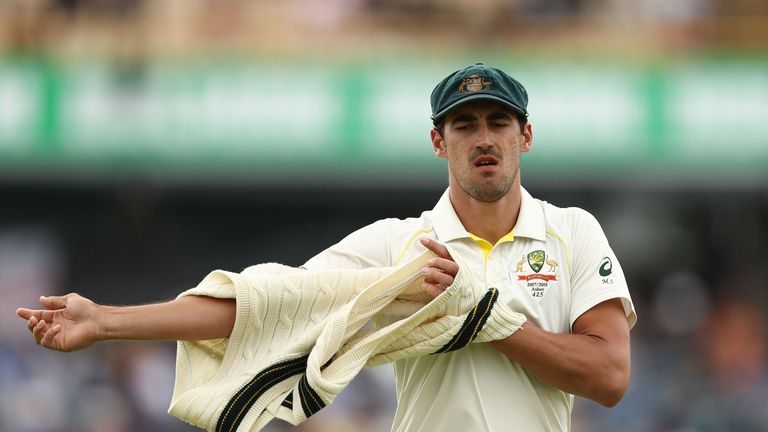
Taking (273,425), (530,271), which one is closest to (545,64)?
(273,425)

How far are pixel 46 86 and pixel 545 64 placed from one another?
4.84 metres

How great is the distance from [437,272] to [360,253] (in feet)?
1.45

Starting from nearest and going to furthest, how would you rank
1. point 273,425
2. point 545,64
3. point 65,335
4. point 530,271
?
point 65,335 < point 530,271 < point 273,425 < point 545,64

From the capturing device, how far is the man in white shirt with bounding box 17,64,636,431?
373 centimetres

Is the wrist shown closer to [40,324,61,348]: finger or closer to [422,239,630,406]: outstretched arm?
[40,324,61,348]: finger

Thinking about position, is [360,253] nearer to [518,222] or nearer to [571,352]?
[518,222]

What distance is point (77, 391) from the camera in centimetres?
1134

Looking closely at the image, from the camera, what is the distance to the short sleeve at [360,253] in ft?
13.2

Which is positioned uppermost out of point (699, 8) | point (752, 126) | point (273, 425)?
point (699, 8)

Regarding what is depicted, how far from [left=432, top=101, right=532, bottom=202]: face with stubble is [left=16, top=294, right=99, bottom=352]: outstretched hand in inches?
46.2

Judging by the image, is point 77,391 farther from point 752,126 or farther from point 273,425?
point 752,126

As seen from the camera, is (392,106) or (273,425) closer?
(273,425)

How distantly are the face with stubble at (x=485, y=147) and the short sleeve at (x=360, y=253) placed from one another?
309 mm

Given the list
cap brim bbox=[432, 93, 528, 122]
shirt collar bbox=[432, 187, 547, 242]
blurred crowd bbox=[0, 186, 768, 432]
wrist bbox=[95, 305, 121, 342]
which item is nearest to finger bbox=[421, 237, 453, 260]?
shirt collar bbox=[432, 187, 547, 242]
